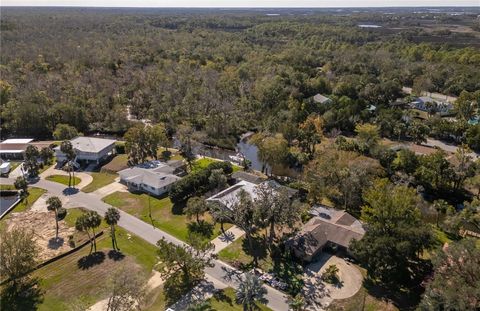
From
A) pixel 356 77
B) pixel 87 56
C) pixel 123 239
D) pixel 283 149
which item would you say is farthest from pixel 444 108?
pixel 87 56

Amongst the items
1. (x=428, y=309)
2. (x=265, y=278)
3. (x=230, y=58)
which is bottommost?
(x=265, y=278)

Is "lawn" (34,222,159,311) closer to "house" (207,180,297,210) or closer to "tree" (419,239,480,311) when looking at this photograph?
"house" (207,180,297,210)

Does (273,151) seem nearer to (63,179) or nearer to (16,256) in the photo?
(63,179)

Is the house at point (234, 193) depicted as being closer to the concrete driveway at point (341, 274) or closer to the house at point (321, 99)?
the concrete driveway at point (341, 274)

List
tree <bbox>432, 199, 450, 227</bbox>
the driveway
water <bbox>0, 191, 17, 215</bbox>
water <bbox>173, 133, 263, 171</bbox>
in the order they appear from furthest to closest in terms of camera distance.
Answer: water <bbox>173, 133, 263, 171</bbox> < water <bbox>0, 191, 17, 215</bbox> < tree <bbox>432, 199, 450, 227</bbox> < the driveway

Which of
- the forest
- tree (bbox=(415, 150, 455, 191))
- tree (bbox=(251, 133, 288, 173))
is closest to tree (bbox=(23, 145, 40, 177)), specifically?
the forest

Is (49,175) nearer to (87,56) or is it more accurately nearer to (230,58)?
(87,56)

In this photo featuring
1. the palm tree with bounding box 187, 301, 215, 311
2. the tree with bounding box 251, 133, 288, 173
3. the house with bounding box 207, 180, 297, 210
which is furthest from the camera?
the tree with bounding box 251, 133, 288, 173
